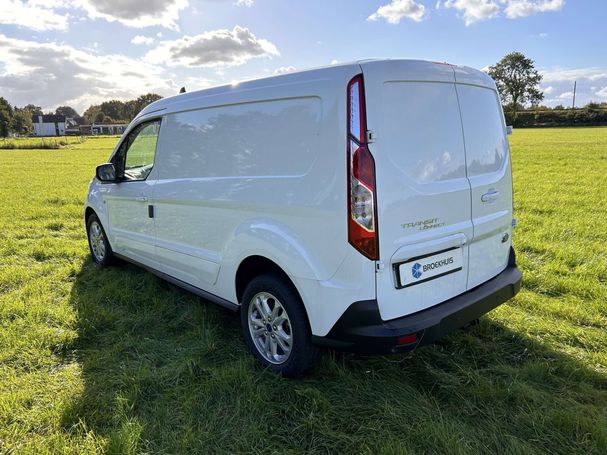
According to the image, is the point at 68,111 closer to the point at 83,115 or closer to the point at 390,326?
the point at 83,115

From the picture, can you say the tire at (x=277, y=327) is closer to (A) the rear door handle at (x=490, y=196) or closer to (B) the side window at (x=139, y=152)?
(A) the rear door handle at (x=490, y=196)

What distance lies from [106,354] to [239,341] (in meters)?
1.03

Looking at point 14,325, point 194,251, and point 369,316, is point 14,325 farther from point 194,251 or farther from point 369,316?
point 369,316

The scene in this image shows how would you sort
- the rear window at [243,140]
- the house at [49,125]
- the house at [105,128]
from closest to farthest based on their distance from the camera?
1. the rear window at [243,140]
2. the house at [105,128]
3. the house at [49,125]

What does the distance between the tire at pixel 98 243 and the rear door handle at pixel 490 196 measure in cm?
430

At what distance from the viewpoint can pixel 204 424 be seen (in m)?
2.55

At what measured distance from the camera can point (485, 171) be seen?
9.93 ft

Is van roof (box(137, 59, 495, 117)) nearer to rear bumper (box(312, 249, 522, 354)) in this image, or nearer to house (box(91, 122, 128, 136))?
rear bumper (box(312, 249, 522, 354))

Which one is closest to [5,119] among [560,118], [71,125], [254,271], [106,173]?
[71,125]

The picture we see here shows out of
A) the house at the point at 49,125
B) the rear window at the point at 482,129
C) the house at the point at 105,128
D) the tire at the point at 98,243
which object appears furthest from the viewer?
the house at the point at 49,125

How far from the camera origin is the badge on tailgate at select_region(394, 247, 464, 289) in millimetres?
2492

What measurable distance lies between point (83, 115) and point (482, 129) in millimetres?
148392

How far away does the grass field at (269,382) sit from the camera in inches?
95.0

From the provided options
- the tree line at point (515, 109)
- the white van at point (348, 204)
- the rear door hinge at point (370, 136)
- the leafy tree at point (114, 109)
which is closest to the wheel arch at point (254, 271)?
the white van at point (348, 204)
